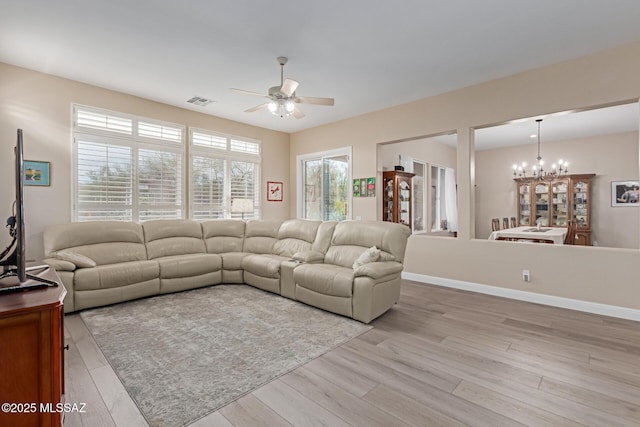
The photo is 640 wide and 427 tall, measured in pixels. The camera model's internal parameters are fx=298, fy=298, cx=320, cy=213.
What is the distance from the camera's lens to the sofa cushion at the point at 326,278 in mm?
3330

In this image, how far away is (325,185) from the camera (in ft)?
21.7

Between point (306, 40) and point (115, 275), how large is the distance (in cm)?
365

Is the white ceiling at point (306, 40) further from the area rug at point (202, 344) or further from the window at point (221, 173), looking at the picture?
the area rug at point (202, 344)

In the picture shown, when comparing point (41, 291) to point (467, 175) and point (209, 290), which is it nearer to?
point (209, 290)

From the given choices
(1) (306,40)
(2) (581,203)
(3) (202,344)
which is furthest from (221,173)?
(2) (581,203)

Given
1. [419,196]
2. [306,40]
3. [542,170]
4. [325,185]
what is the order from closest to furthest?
[306,40] → [325,185] → [419,196] → [542,170]

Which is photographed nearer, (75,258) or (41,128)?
(75,258)

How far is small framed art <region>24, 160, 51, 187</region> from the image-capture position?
3.97m

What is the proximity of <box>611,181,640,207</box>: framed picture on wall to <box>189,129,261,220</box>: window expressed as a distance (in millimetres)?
8099

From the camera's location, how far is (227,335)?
290cm

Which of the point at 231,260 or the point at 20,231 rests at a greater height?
the point at 20,231

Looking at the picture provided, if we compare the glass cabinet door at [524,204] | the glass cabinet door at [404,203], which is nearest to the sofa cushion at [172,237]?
the glass cabinet door at [404,203]

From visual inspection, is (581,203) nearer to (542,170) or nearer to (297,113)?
(542,170)

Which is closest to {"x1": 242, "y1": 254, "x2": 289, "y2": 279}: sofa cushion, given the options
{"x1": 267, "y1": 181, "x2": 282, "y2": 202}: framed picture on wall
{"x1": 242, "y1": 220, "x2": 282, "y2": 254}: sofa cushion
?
{"x1": 242, "y1": 220, "x2": 282, "y2": 254}: sofa cushion
